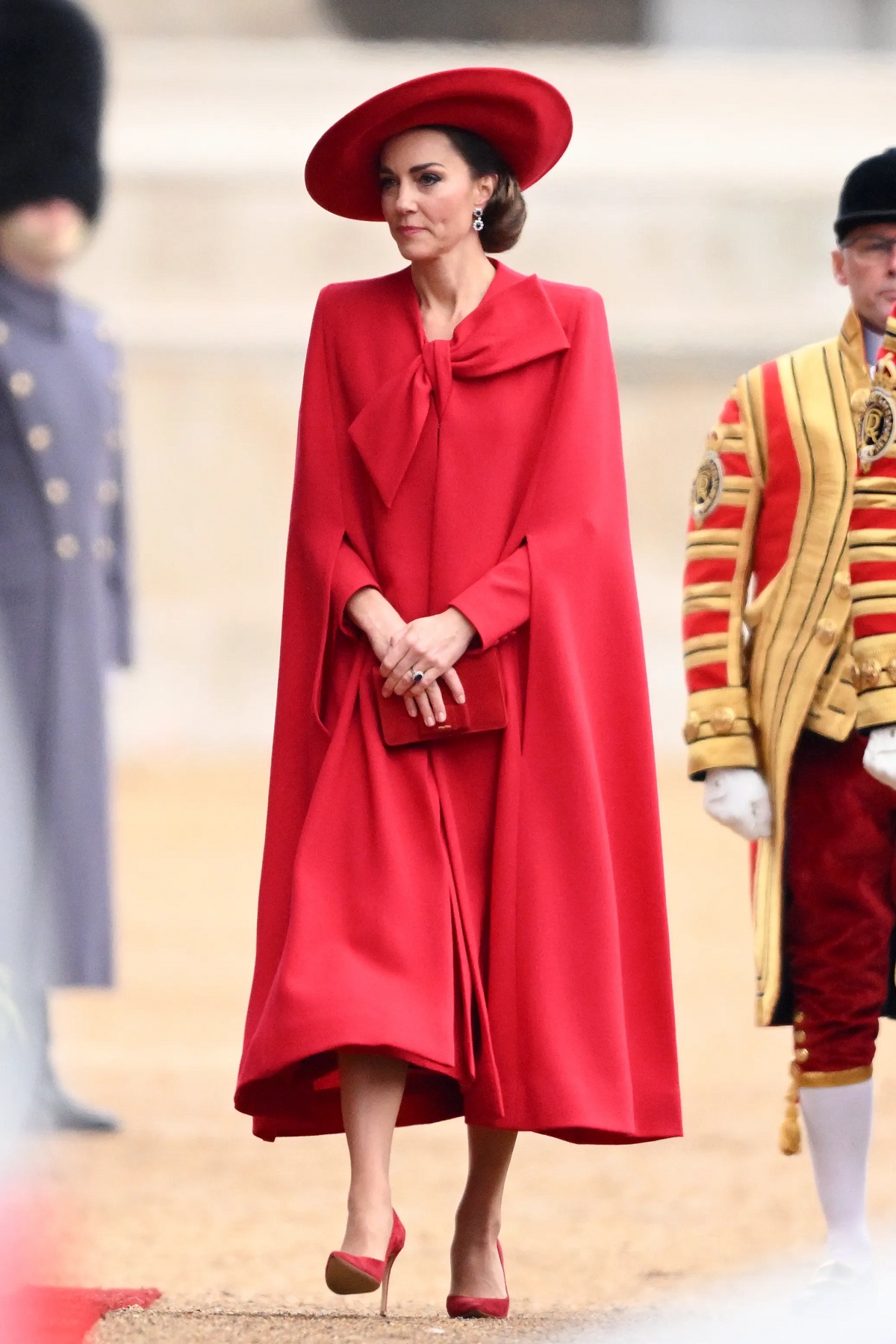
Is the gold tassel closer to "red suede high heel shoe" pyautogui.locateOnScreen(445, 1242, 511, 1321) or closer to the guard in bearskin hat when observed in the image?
"red suede high heel shoe" pyautogui.locateOnScreen(445, 1242, 511, 1321)

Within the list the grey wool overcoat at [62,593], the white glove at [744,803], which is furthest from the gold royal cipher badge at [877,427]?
the grey wool overcoat at [62,593]

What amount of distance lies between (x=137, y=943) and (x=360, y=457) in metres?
6.95

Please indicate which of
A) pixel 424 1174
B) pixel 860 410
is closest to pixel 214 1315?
pixel 860 410

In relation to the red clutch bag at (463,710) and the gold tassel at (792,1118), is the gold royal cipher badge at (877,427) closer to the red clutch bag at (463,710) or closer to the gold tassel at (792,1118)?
the red clutch bag at (463,710)

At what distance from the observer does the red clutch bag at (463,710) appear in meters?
3.77

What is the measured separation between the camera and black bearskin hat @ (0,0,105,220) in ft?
21.6

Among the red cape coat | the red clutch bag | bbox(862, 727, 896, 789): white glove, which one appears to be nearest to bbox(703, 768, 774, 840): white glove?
the red cape coat

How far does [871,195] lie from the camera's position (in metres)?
4.24

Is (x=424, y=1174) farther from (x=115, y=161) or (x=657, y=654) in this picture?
(x=115, y=161)

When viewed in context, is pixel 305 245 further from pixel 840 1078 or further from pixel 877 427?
pixel 877 427

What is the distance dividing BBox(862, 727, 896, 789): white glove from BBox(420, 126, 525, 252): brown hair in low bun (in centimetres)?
90

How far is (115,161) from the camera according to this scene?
51.1 feet

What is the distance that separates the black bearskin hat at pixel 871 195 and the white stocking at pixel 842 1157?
1.39 metres

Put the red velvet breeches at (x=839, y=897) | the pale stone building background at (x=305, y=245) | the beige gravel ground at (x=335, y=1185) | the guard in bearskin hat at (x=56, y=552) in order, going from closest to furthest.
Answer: the red velvet breeches at (x=839, y=897) → the beige gravel ground at (x=335, y=1185) → the guard in bearskin hat at (x=56, y=552) → the pale stone building background at (x=305, y=245)
